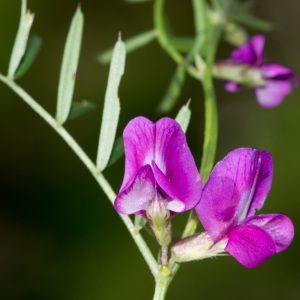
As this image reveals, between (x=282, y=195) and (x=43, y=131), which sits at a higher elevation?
(x=43, y=131)

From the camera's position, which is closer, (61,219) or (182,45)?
(182,45)

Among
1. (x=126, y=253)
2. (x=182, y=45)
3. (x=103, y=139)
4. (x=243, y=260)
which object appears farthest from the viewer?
(x=126, y=253)

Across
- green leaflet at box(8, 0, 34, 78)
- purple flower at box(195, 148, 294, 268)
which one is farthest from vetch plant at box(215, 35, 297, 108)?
purple flower at box(195, 148, 294, 268)

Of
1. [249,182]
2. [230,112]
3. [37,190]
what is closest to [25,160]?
[37,190]

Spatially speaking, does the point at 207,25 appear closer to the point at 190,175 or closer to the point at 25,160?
the point at 190,175

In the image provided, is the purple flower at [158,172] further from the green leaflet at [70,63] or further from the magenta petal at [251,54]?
the magenta petal at [251,54]

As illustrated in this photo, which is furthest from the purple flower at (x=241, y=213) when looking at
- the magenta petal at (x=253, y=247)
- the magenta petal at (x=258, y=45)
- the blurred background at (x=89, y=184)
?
the blurred background at (x=89, y=184)
